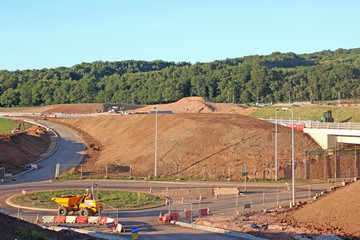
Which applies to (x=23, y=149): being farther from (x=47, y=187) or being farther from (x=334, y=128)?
(x=334, y=128)

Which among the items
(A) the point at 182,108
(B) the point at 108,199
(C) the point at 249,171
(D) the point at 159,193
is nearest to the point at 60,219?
(B) the point at 108,199

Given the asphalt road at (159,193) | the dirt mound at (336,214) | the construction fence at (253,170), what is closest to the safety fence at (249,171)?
the construction fence at (253,170)

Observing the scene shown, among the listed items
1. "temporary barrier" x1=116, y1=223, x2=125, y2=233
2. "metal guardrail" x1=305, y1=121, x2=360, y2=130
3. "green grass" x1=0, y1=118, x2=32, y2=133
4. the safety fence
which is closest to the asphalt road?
"temporary barrier" x1=116, y1=223, x2=125, y2=233

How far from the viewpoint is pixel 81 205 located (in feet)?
106

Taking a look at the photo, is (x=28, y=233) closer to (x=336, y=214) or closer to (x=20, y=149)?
(x=336, y=214)

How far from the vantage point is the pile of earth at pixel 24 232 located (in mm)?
19984

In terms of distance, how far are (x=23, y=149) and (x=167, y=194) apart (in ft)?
109

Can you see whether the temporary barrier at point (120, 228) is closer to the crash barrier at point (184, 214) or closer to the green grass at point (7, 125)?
the crash barrier at point (184, 214)

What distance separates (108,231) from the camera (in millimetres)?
28766

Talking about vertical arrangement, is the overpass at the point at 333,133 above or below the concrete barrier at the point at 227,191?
above

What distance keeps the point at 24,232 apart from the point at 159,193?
2433 centimetres

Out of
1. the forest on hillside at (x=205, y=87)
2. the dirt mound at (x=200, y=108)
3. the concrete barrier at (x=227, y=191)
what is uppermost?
the forest on hillside at (x=205, y=87)

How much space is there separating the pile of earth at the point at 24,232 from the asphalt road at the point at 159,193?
6149mm

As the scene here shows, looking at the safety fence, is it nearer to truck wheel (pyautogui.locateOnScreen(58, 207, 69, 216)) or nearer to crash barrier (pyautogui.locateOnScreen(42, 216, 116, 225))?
truck wheel (pyautogui.locateOnScreen(58, 207, 69, 216))
